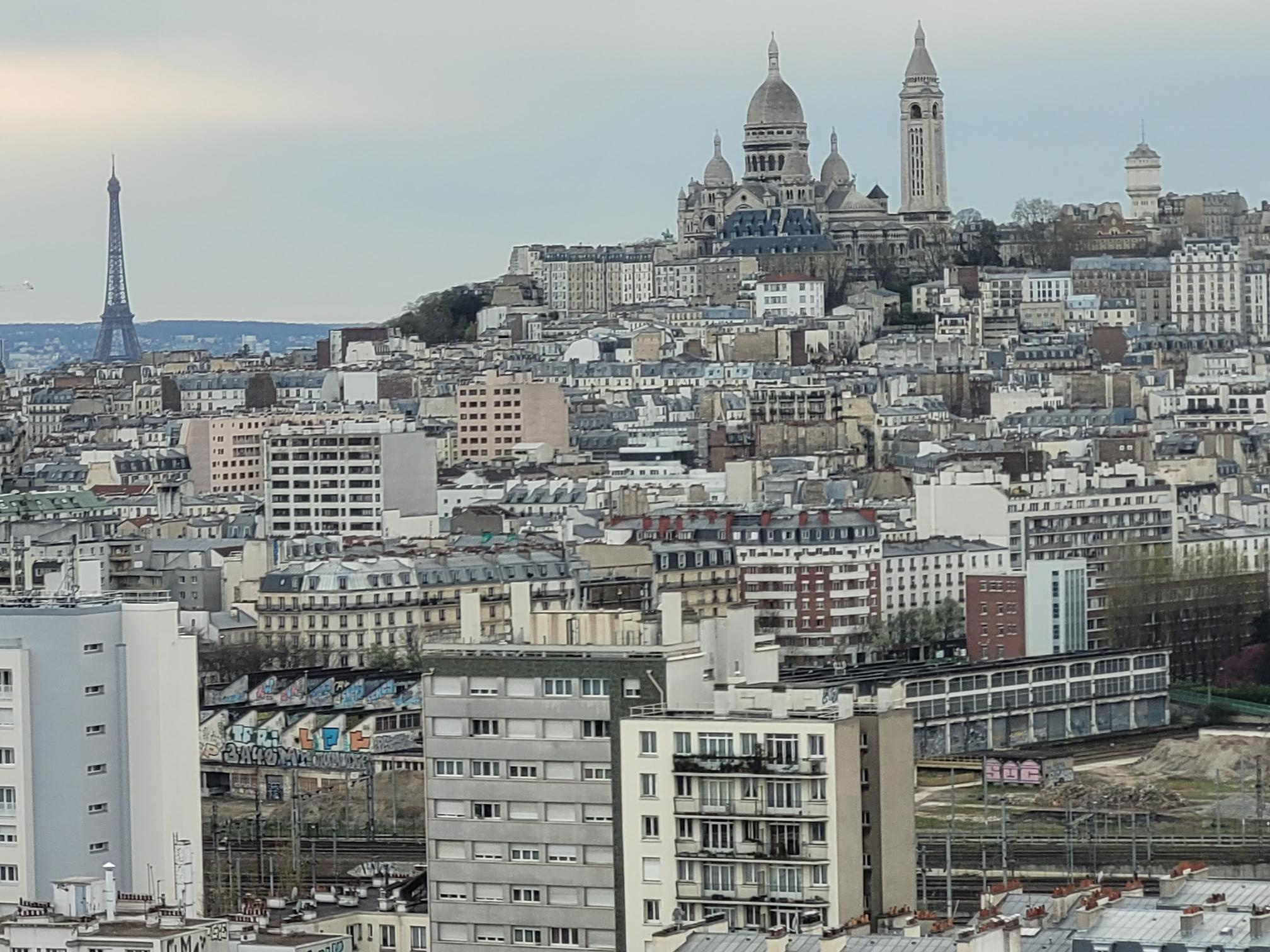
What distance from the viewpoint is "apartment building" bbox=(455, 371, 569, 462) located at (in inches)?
4250

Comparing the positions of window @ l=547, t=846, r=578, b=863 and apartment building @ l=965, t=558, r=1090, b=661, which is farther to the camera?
apartment building @ l=965, t=558, r=1090, b=661

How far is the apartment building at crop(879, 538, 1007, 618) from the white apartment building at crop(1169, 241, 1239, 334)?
2698 inches

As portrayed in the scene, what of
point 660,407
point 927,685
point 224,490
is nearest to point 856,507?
point 927,685

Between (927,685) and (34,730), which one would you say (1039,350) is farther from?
(34,730)

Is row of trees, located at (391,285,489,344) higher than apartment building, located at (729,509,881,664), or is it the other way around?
row of trees, located at (391,285,489,344)

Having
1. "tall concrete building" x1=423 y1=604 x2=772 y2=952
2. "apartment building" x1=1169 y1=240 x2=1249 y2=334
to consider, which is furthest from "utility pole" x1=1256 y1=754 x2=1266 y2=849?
Answer: "apartment building" x1=1169 y1=240 x2=1249 y2=334

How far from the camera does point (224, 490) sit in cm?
10256

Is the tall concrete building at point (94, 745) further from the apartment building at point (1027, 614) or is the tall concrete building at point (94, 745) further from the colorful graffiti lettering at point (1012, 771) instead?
the apartment building at point (1027, 614)

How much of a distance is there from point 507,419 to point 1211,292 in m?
43.4

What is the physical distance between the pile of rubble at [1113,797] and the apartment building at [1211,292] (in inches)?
3441

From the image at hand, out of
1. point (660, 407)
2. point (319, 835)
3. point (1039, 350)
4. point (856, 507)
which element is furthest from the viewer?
point (1039, 350)

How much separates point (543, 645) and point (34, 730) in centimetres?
496

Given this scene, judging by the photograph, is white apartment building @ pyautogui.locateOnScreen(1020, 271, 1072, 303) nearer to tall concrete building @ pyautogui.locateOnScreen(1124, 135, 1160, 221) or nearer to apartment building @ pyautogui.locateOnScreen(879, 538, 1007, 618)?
tall concrete building @ pyautogui.locateOnScreen(1124, 135, 1160, 221)

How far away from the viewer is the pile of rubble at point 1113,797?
5612 cm
